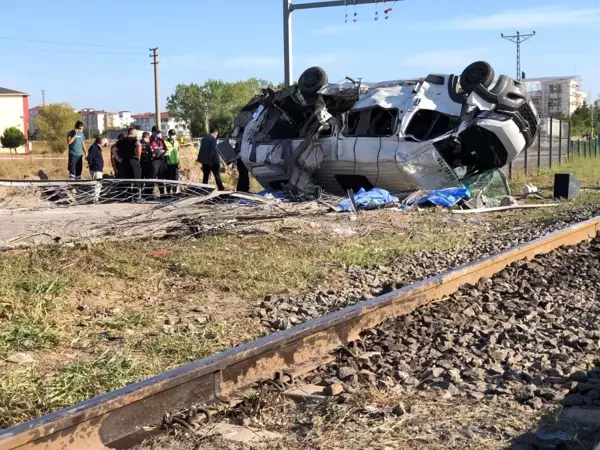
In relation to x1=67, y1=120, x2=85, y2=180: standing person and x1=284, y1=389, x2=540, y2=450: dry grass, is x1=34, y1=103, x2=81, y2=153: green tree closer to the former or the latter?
x1=67, y1=120, x2=85, y2=180: standing person

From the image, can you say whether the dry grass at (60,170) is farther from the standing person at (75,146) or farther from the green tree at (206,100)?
the green tree at (206,100)

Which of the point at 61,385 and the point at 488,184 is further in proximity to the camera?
the point at 488,184

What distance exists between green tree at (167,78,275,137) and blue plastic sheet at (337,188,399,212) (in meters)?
106

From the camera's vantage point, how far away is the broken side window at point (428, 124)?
1460cm

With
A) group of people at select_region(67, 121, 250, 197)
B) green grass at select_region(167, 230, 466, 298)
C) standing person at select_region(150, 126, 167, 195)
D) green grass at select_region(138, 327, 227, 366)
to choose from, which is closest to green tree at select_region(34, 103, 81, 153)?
group of people at select_region(67, 121, 250, 197)

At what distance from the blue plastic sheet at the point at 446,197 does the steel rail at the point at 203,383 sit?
331 inches

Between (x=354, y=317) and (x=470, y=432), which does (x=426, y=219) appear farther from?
(x=470, y=432)

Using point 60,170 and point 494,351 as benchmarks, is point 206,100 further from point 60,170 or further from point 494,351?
point 494,351

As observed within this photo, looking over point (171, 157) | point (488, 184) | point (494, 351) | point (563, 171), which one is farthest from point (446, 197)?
point (563, 171)

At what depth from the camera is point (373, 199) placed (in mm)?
13773

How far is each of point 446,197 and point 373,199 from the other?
146cm

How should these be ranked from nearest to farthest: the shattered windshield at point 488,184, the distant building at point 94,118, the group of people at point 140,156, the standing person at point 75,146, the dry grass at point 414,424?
1. the dry grass at point 414,424
2. the shattered windshield at point 488,184
3. the group of people at point 140,156
4. the standing person at point 75,146
5. the distant building at point 94,118

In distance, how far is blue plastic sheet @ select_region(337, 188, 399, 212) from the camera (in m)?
13.6

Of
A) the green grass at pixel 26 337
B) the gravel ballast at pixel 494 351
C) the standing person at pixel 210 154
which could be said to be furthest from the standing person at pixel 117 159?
the green grass at pixel 26 337
